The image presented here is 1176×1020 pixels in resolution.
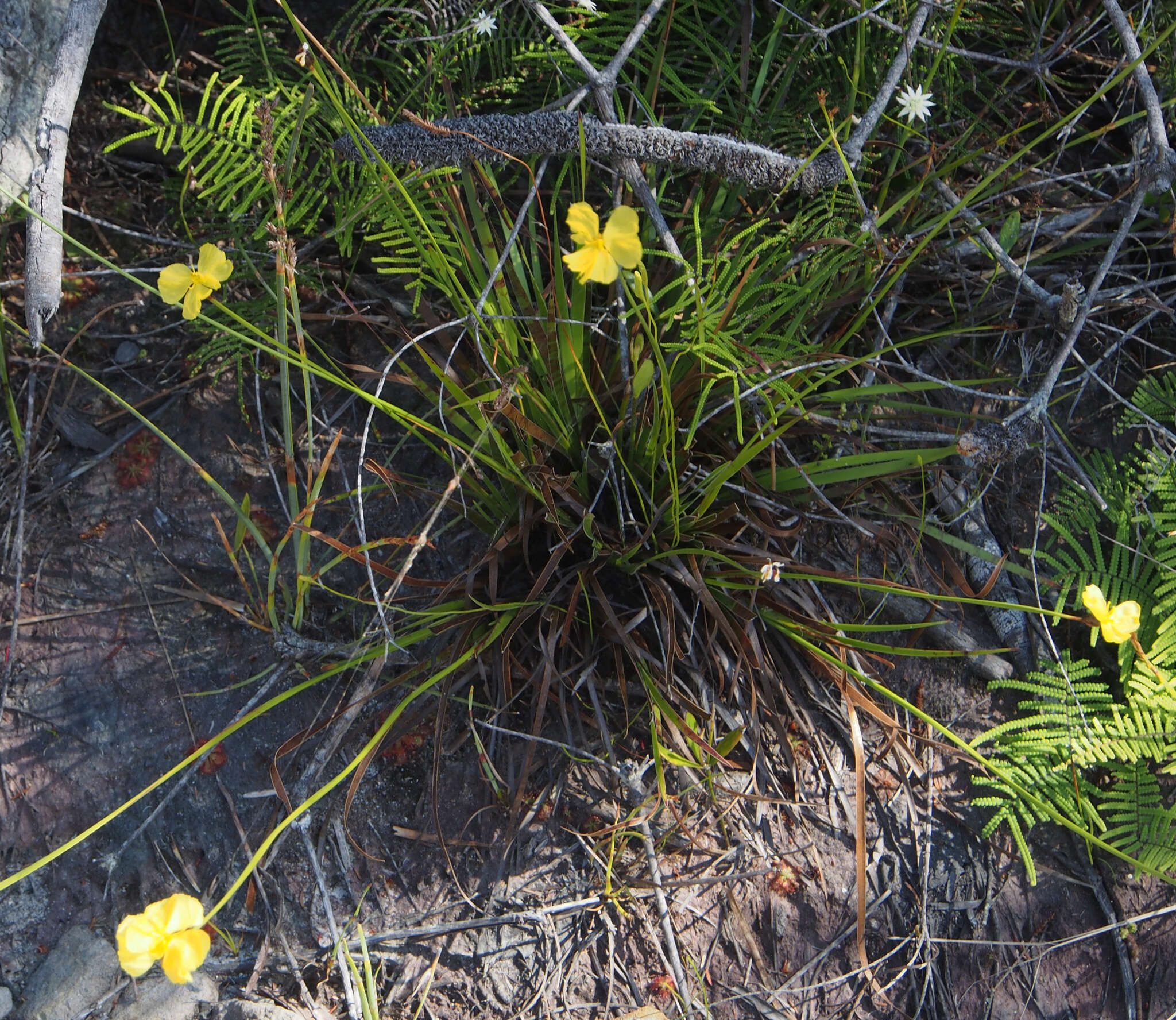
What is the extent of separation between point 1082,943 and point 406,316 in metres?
1.99

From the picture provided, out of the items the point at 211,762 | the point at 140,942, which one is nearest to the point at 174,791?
the point at 211,762

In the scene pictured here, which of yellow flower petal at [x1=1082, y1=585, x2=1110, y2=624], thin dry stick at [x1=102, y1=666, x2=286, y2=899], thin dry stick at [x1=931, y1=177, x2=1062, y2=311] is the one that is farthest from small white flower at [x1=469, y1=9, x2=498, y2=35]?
yellow flower petal at [x1=1082, y1=585, x2=1110, y2=624]

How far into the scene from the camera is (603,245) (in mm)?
1062

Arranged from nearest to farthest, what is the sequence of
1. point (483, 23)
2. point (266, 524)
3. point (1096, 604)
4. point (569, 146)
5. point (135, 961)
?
point (135, 961), point (1096, 604), point (569, 146), point (483, 23), point (266, 524)

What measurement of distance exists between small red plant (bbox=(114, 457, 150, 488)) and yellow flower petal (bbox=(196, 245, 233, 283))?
0.81m

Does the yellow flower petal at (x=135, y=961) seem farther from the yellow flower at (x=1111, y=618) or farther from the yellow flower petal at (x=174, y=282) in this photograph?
the yellow flower at (x=1111, y=618)

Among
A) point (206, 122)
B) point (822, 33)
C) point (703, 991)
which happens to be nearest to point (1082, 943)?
point (703, 991)

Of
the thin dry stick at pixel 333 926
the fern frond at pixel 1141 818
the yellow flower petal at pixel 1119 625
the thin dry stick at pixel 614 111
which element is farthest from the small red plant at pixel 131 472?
the fern frond at pixel 1141 818

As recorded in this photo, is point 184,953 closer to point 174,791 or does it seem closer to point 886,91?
point 174,791

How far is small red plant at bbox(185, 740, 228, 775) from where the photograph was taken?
1.68 m

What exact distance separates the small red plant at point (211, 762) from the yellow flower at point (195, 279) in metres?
0.93

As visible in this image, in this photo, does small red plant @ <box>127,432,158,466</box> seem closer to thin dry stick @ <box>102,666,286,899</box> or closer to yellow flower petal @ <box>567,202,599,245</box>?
thin dry stick @ <box>102,666,286,899</box>

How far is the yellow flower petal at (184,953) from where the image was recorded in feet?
3.24

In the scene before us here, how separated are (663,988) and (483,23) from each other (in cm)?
195
